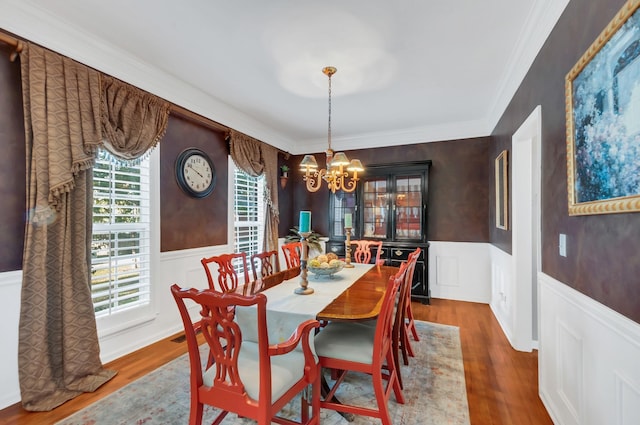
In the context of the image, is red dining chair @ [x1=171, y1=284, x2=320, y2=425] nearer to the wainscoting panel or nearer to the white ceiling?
the white ceiling

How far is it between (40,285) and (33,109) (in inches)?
48.7

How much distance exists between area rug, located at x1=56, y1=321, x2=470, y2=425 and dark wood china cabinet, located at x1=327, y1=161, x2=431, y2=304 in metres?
1.93

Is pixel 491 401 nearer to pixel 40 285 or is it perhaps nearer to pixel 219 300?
pixel 219 300

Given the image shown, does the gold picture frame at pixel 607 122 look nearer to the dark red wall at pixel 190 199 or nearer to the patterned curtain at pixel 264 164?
the dark red wall at pixel 190 199

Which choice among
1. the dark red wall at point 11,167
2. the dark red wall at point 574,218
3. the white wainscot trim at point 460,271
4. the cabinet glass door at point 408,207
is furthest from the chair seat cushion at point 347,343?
the white wainscot trim at point 460,271

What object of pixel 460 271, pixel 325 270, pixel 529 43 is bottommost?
pixel 460 271

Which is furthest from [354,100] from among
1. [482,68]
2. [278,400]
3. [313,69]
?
[278,400]

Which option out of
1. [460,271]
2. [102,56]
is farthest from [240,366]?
[460,271]

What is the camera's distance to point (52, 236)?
217 centimetres

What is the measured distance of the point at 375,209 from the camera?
15.9 feet

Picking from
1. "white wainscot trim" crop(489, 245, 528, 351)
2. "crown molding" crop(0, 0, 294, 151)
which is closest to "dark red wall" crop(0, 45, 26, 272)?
"crown molding" crop(0, 0, 294, 151)

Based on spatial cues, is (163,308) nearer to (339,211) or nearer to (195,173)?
(195,173)

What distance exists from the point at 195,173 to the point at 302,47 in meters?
1.94

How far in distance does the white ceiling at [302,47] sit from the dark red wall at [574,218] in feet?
0.88
